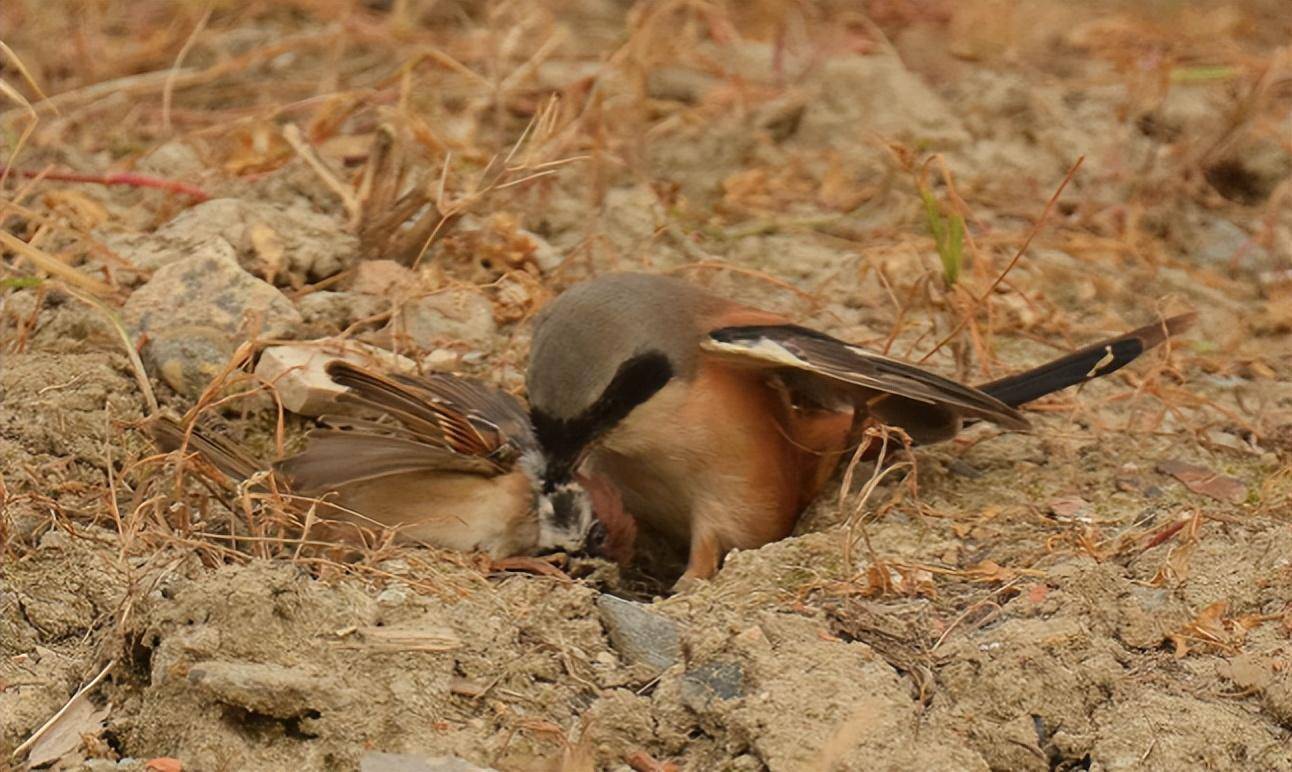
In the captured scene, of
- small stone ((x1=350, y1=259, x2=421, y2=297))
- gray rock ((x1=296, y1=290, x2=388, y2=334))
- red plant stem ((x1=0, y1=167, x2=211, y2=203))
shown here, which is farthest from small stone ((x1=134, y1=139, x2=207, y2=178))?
gray rock ((x1=296, y1=290, x2=388, y2=334))

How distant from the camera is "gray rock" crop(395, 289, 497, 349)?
520cm

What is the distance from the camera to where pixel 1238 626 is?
12.3 feet

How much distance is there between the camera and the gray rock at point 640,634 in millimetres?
3664

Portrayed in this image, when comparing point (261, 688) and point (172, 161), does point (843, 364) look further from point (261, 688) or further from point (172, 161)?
point (172, 161)

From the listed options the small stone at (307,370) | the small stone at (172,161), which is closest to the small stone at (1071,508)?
the small stone at (307,370)

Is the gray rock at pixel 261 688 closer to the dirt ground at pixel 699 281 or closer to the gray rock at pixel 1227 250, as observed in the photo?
the dirt ground at pixel 699 281

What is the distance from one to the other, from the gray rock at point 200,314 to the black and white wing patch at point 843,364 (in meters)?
1.22

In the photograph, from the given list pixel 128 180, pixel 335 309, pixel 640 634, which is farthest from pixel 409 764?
pixel 128 180

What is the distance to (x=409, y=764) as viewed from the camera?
3.21m

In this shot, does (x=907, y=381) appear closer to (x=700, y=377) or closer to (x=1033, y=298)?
(x=700, y=377)


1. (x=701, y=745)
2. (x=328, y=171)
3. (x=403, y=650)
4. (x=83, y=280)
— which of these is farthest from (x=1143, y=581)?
(x=328, y=171)

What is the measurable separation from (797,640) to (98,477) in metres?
1.79

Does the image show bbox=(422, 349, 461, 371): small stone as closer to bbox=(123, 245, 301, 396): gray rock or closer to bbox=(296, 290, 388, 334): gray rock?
bbox=(296, 290, 388, 334): gray rock

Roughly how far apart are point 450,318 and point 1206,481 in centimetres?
213
